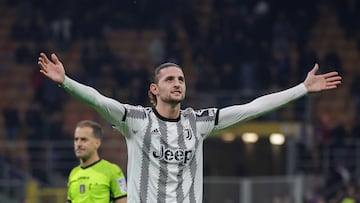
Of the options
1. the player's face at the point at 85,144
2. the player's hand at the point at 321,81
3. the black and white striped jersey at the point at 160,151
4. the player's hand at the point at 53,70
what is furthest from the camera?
the player's face at the point at 85,144

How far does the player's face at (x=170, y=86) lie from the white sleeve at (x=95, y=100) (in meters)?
0.28

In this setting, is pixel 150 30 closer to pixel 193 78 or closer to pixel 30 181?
pixel 193 78

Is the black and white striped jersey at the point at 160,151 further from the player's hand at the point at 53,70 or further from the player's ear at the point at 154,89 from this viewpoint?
the player's hand at the point at 53,70

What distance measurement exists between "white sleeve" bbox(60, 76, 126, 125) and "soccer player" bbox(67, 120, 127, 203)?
2325 mm

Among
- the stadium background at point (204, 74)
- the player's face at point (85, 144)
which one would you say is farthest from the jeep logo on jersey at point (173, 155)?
the stadium background at point (204, 74)

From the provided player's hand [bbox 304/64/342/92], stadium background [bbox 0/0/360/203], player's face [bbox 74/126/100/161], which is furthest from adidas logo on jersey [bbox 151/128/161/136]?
stadium background [bbox 0/0/360/203]

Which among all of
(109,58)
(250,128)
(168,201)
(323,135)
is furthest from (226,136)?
(168,201)

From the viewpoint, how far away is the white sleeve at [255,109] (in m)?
7.73

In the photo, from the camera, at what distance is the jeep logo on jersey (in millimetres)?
7457

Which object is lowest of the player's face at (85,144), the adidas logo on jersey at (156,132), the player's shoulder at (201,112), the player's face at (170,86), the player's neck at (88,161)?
the adidas logo on jersey at (156,132)

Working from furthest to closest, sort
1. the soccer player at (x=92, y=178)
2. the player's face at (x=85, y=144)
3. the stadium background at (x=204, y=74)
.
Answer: the stadium background at (x=204, y=74) < the player's face at (x=85, y=144) < the soccer player at (x=92, y=178)

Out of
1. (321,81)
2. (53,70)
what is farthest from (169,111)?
(321,81)

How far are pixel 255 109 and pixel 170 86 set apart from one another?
26.2 inches

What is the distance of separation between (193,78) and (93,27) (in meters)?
2.82
